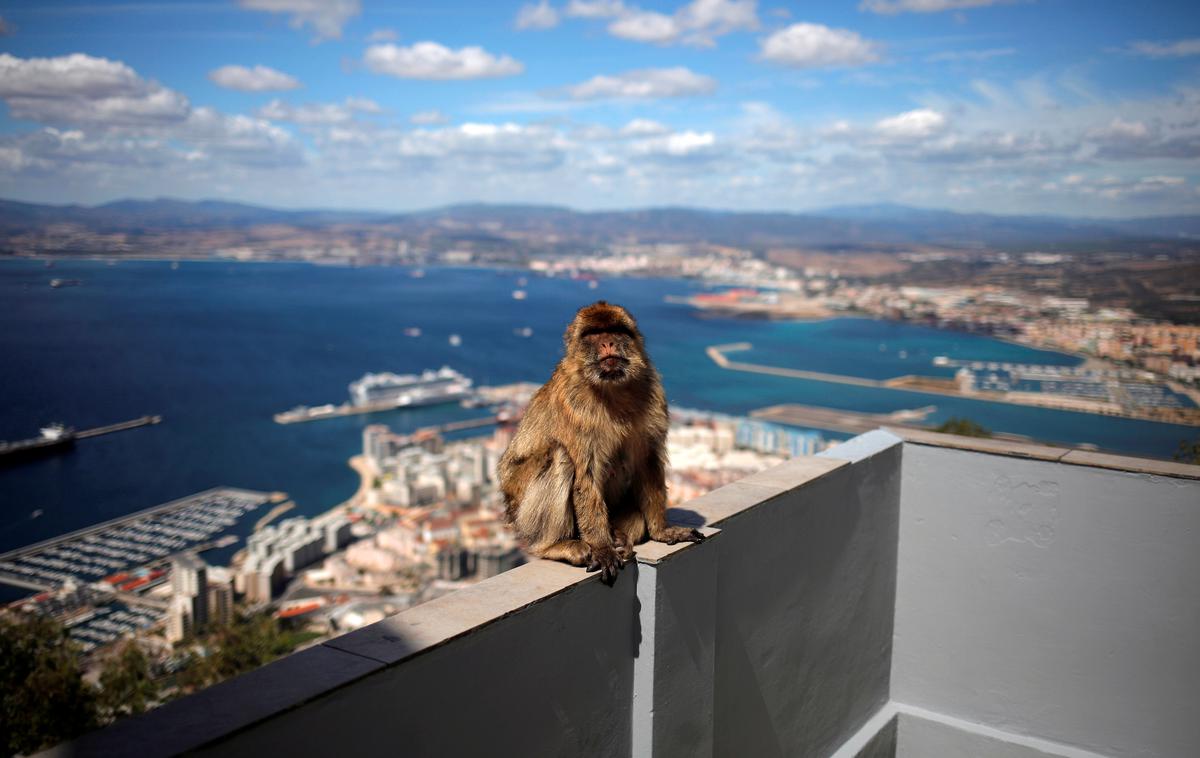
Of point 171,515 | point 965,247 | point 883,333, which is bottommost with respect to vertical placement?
point 171,515

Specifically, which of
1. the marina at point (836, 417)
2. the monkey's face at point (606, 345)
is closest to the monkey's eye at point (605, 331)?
the monkey's face at point (606, 345)

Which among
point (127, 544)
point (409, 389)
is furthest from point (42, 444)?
point (409, 389)

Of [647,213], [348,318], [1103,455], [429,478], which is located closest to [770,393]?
[429,478]

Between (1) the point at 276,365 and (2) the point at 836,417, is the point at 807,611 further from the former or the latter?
(1) the point at 276,365

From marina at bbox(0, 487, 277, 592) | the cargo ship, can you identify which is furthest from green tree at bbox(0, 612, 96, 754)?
the cargo ship

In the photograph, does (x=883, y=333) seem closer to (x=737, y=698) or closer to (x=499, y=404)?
(x=499, y=404)

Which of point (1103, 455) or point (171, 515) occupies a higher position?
point (1103, 455)

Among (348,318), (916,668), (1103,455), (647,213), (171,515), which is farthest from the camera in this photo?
(647,213)
